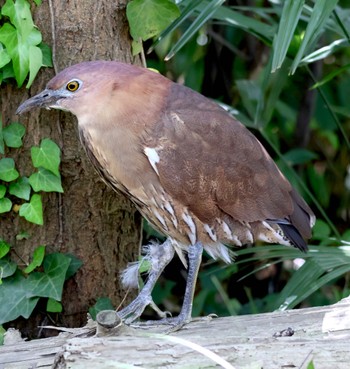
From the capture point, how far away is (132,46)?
320 cm

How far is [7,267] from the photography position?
3141 mm

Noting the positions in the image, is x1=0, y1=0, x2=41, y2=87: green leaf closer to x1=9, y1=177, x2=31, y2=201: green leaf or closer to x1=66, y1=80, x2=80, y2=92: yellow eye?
x1=66, y1=80, x2=80, y2=92: yellow eye

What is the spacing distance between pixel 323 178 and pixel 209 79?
1.01m

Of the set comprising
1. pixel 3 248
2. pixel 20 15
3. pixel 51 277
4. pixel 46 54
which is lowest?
pixel 51 277

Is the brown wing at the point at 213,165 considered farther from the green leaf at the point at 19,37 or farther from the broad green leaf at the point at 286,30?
the green leaf at the point at 19,37

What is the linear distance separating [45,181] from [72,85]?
387 mm

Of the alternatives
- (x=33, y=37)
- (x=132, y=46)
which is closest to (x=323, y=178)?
(x=132, y=46)

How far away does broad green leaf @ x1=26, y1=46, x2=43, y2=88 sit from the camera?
2.89m

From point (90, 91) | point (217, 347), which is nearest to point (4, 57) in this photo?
point (90, 91)

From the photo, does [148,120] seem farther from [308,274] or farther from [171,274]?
[171,274]

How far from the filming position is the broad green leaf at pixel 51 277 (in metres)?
3.09

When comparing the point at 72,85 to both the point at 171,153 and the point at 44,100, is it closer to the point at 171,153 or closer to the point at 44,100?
the point at 44,100

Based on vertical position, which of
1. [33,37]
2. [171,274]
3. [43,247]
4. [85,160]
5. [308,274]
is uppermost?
[33,37]

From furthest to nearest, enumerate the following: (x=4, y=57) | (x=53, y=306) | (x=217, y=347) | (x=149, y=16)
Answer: (x=53, y=306)
(x=149, y=16)
(x=4, y=57)
(x=217, y=347)
